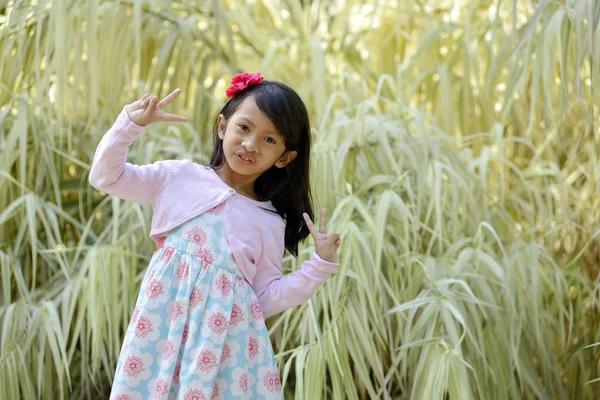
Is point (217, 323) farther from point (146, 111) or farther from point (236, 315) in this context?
point (146, 111)

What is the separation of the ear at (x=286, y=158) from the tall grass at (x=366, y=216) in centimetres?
37

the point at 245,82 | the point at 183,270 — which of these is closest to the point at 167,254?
the point at 183,270

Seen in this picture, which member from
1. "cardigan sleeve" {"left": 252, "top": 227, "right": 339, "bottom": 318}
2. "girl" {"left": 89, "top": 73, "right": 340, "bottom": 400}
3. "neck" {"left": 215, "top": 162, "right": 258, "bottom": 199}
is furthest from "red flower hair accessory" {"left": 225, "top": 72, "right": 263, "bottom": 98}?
"cardigan sleeve" {"left": 252, "top": 227, "right": 339, "bottom": 318}

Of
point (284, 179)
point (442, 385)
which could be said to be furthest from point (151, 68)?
point (442, 385)

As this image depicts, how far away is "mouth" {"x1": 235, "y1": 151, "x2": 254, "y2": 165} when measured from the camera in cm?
110

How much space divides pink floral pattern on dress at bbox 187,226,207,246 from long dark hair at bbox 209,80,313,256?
121 mm

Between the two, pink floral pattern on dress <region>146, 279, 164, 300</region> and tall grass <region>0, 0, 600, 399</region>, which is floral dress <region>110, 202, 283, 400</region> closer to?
pink floral pattern on dress <region>146, 279, 164, 300</region>

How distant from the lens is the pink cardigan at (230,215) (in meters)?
1.09

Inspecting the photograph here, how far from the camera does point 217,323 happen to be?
1.06m

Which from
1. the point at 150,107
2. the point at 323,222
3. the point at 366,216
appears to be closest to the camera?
the point at 150,107

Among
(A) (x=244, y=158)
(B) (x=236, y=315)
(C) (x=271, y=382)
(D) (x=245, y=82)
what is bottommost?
(C) (x=271, y=382)

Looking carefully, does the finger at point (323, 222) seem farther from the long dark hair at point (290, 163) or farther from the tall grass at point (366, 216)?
the tall grass at point (366, 216)

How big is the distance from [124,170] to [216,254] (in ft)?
0.53

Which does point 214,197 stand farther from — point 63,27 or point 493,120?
point 493,120
